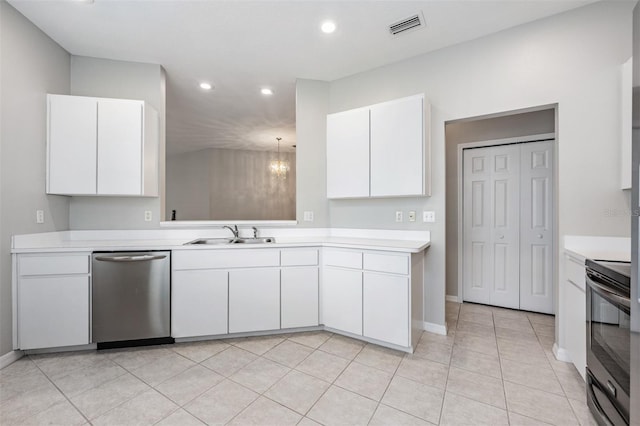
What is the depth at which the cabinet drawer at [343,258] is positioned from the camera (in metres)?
2.57

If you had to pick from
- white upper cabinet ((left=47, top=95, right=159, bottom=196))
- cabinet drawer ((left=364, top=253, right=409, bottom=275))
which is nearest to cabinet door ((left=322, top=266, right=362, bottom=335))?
cabinet drawer ((left=364, top=253, right=409, bottom=275))

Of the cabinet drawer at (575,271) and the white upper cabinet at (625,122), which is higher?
the white upper cabinet at (625,122)

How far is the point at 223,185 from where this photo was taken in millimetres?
7219

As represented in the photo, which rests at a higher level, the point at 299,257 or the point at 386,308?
the point at 299,257

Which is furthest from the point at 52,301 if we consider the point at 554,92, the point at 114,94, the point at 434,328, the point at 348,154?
the point at 554,92

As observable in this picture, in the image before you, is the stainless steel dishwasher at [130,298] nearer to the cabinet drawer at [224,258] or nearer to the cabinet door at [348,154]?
the cabinet drawer at [224,258]

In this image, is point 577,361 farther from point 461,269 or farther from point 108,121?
point 108,121

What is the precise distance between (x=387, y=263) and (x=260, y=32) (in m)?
2.29

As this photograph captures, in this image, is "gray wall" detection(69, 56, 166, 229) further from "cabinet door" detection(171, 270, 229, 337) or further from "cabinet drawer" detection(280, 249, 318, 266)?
"cabinet drawer" detection(280, 249, 318, 266)

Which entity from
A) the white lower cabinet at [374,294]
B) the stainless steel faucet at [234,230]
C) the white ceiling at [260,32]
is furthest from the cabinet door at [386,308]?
the white ceiling at [260,32]

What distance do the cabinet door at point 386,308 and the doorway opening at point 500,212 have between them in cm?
182

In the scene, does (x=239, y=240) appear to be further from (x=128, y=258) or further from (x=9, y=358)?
(x=9, y=358)

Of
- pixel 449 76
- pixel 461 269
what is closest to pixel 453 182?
pixel 461 269

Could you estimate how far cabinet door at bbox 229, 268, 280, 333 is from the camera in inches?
103
